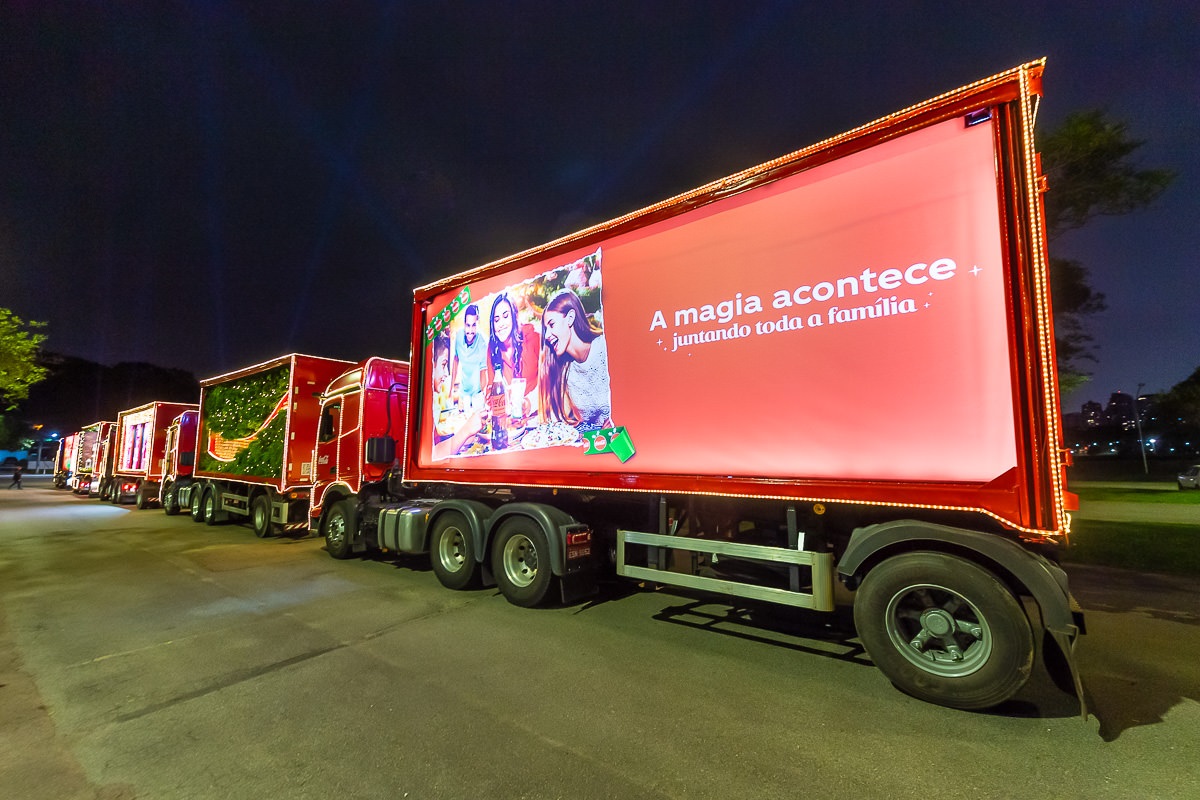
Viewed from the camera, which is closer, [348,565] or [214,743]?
[214,743]

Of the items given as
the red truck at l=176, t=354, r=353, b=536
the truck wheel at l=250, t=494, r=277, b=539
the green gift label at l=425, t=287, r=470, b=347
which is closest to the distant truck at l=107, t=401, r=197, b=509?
the red truck at l=176, t=354, r=353, b=536

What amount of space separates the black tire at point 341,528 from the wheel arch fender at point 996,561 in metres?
7.84

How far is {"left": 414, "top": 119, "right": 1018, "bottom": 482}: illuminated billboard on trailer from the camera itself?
11.9ft

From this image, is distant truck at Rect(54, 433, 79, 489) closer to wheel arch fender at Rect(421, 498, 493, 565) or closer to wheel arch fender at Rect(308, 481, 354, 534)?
wheel arch fender at Rect(308, 481, 354, 534)

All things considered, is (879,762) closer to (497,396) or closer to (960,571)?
(960,571)

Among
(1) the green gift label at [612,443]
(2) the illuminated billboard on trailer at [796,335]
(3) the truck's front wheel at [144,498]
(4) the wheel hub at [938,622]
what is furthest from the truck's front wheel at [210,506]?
(4) the wheel hub at [938,622]

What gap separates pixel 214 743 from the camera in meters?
3.24

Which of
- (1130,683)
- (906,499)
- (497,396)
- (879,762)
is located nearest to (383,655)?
(497,396)

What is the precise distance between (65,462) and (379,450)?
136 feet

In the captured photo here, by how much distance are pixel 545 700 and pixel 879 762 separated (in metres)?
2.10

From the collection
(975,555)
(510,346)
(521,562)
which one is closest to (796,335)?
(975,555)

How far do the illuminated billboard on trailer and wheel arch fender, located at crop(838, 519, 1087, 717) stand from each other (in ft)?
→ 1.27

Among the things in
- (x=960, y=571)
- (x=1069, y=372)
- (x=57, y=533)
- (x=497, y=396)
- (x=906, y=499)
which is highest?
(x=1069, y=372)

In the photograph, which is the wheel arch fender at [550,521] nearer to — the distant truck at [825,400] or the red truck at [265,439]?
the distant truck at [825,400]
